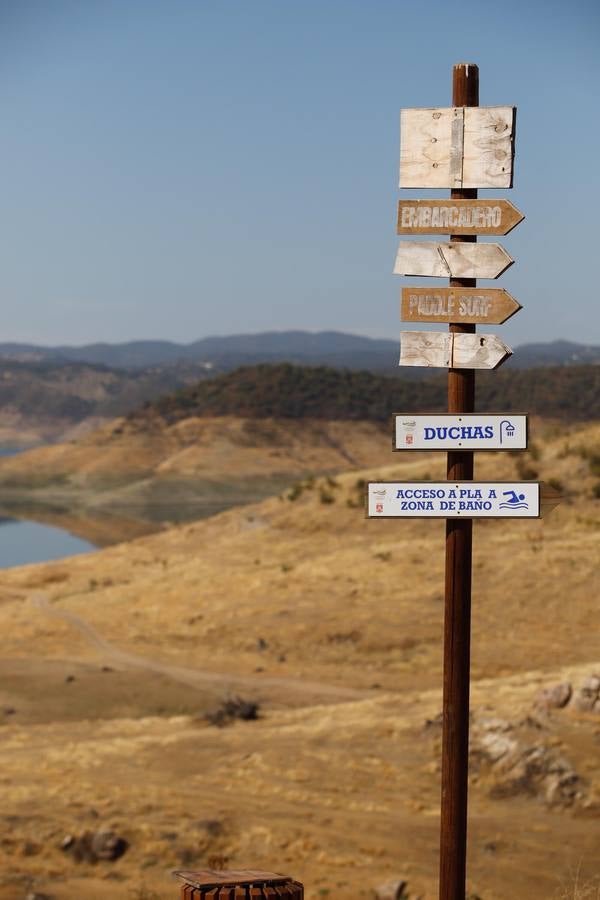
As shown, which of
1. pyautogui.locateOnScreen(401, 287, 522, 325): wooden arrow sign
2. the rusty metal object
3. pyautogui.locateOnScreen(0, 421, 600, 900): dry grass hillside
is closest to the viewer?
the rusty metal object

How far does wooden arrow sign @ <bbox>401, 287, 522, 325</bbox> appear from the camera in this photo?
632 centimetres

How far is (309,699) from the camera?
752 inches

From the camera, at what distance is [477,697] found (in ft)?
51.6

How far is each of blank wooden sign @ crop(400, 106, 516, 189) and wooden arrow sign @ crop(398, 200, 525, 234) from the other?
0.31 ft

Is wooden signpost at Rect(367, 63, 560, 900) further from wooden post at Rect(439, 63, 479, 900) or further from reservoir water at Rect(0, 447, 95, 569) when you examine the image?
reservoir water at Rect(0, 447, 95, 569)

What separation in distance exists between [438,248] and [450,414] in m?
0.89

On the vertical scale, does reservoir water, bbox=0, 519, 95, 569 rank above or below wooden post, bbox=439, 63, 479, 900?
below

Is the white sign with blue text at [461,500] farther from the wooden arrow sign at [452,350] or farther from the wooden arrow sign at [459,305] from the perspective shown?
the wooden arrow sign at [459,305]

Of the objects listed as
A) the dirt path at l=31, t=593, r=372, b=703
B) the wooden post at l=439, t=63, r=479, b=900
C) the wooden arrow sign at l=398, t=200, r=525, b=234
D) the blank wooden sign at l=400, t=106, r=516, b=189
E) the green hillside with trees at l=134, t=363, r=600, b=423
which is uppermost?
the green hillside with trees at l=134, t=363, r=600, b=423

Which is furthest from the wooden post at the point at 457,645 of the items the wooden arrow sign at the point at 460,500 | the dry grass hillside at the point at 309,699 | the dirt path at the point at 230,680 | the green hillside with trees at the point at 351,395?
the green hillside with trees at the point at 351,395

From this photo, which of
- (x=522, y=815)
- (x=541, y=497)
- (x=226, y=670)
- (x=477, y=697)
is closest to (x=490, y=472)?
(x=226, y=670)

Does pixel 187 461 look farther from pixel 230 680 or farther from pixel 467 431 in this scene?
pixel 467 431

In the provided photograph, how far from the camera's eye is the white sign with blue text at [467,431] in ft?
20.8

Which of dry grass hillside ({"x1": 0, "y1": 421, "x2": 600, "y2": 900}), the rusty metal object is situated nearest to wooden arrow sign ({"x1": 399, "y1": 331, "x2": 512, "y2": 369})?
the rusty metal object
